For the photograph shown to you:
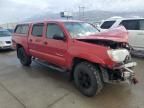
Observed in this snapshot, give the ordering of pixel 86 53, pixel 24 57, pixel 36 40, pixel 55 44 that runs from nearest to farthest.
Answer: pixel 86 53, pixel 55 44, pixel 36 40, pixel 24 57

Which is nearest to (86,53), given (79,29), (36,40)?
(79,29)

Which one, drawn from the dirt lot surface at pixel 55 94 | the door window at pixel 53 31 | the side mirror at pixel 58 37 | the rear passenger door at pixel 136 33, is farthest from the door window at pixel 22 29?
the rear passenger door at pixel 136 33

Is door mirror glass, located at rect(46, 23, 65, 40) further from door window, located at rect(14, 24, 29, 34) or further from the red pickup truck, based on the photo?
door window, located at rect(14, 24, 29, 34)

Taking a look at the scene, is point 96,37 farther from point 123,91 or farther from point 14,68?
point 14,68

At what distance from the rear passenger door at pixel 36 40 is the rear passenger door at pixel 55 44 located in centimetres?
36

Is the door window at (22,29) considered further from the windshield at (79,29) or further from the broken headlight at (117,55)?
the broken headlight at (117,55)

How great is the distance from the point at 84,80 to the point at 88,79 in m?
0.14

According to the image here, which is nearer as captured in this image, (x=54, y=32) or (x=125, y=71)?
(x=125, y=71)

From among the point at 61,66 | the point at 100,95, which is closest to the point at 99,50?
the point at 100,95

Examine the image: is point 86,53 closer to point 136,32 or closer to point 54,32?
point 54,32

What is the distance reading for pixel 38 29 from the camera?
20.9 ft

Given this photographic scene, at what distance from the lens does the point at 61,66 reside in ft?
17.6

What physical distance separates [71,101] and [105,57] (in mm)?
1290

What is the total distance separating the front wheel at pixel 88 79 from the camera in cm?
422
